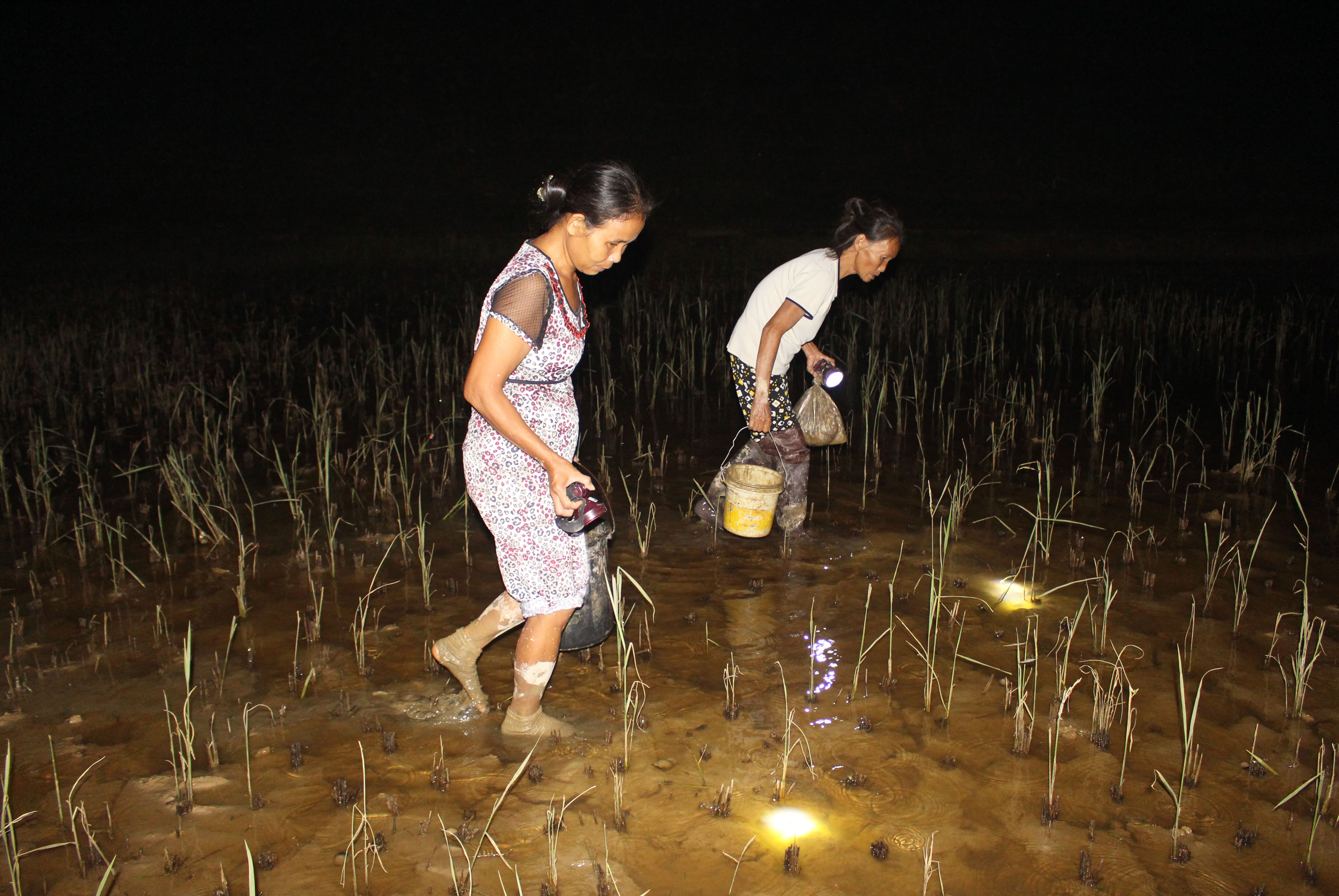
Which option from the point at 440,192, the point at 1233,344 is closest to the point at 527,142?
the point at 440,192

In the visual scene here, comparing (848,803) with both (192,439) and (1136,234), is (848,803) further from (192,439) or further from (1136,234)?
(1136,234)

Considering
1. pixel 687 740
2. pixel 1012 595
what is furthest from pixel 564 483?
pixel 1012 595

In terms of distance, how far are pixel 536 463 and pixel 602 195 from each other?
64cm

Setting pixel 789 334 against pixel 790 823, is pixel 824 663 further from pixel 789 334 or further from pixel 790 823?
pixel 789 334

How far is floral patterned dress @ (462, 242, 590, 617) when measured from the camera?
7.14 feet

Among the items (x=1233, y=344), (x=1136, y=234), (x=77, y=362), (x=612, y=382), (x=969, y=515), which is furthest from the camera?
(x=1136, y=234)

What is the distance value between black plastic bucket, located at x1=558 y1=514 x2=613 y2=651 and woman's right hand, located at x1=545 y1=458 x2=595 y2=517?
0.61 m

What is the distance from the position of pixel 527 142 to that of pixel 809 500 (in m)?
14.1

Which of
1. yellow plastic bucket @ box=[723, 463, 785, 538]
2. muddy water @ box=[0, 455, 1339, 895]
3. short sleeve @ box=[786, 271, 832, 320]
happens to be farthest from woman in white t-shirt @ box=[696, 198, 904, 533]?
muddy water @ box=[0, 455, 1339, 895]

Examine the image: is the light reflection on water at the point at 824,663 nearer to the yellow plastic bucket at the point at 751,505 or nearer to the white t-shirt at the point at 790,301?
the yellow plastic bucket at the point at 751,505

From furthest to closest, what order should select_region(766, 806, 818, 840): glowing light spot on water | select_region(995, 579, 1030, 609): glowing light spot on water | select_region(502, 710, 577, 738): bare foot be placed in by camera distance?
select_region(995, 579, 1030, 609): glowing light spot on water
select_region(502, 710, 577, 738): bare foot
select_region(766, 806, 818, 840): glowing light spot on water

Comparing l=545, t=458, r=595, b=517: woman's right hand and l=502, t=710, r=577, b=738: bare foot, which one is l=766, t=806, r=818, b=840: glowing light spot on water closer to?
l=502, t=710, r=577, b=738: bare foot

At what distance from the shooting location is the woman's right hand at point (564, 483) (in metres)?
2.10

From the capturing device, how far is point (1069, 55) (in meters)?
17.3
